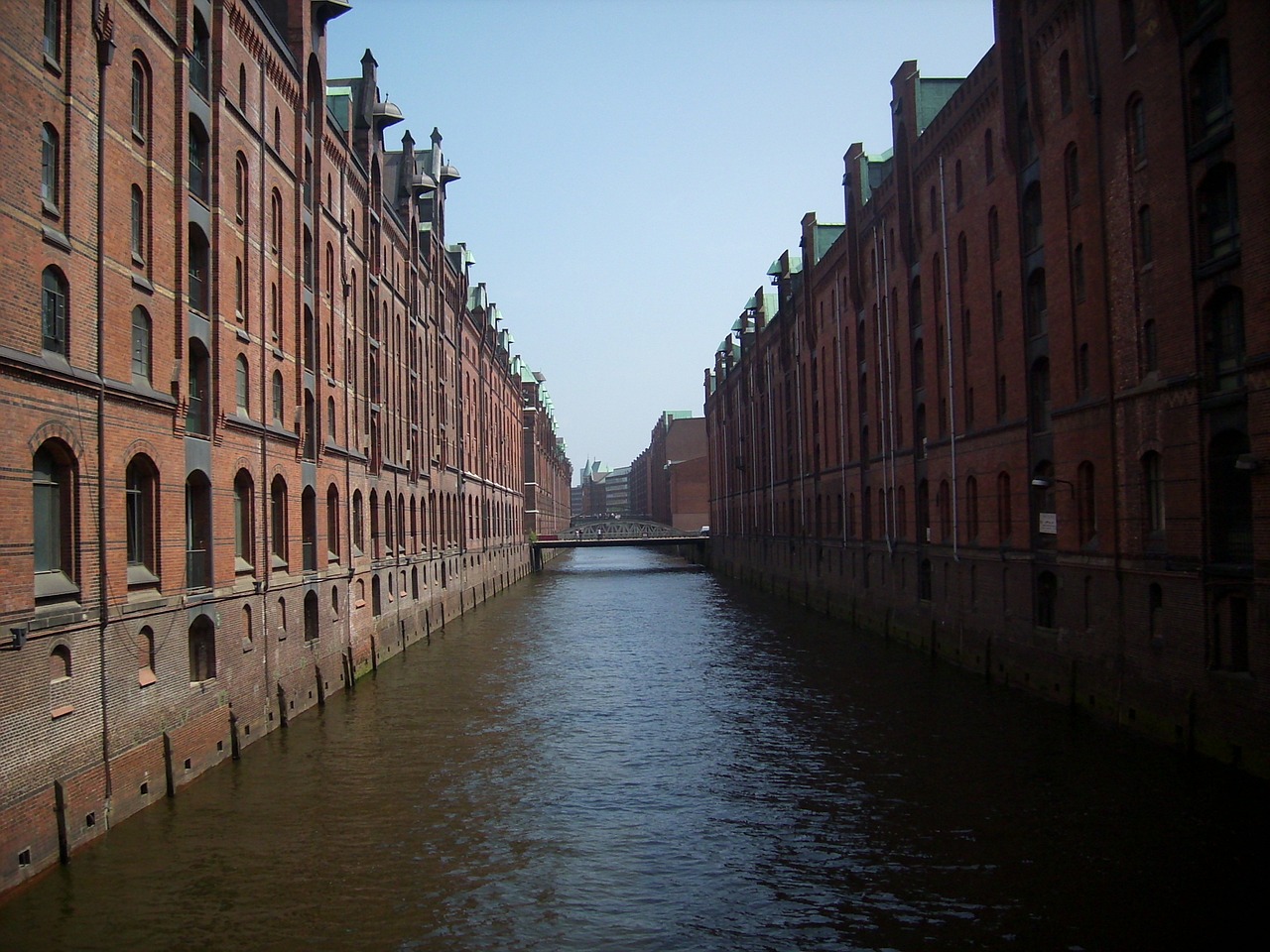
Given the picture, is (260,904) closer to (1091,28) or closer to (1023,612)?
(1023,612)

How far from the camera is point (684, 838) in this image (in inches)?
630

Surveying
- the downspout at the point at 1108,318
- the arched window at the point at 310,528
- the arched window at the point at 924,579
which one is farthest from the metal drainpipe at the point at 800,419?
the downspout at the point at 1108,318

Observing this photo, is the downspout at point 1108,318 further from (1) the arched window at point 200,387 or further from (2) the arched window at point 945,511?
(1) the arched window at point 200,387

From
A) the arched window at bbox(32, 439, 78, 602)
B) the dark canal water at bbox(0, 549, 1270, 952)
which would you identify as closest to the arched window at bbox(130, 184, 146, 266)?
the arched window at bbox(32, 439, 78, 602)

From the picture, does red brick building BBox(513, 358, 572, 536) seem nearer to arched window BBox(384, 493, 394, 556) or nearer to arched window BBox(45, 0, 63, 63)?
arched window BBox(384, 493, 394, 556)

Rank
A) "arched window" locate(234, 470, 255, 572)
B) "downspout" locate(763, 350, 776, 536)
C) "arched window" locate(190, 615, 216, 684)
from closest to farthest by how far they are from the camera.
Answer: "arched window" locate(190, 615, 216, 684), "arched window" locate(234, 470, 255, 572), "downspout" locate(763, 350, 776, 536)

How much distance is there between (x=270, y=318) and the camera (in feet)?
78.6

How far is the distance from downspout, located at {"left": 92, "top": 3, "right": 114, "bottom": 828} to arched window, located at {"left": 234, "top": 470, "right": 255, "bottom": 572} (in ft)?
20.7

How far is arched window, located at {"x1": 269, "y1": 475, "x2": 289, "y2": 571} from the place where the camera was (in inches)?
950

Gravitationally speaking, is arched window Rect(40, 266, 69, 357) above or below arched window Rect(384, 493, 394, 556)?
above

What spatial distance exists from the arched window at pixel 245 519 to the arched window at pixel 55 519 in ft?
23.0

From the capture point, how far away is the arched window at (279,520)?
2414 centimetres

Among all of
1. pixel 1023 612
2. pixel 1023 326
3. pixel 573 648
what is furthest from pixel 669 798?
pixel 573 648

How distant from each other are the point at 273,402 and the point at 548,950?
1569cm
